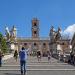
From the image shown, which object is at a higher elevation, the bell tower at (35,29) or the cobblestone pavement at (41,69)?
the bell tower at (35,29)

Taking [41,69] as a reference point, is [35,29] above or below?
above

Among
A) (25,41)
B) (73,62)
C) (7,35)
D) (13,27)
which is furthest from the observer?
(25,41)

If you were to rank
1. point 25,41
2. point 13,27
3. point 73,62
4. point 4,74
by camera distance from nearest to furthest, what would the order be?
1. point 4,74
2. point 73,62
3. point 13,27
4. point 25,41

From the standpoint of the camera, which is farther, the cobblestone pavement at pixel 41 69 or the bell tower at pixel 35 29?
the bell tower at pixel 35 29

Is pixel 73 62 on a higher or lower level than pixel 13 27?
lower

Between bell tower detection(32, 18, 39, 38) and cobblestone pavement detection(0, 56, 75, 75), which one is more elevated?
bell tower detection(32, 18, 39, 38)

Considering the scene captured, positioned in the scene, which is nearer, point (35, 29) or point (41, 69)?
point (41, 69)

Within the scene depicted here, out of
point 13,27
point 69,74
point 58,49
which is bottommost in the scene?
point 69,74

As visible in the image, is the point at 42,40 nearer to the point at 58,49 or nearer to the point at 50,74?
the point at 58,49

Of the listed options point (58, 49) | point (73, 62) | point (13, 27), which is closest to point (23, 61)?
point (73, 62)

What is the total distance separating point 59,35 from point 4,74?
232ft

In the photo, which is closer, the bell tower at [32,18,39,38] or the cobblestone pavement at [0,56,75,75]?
the cobblestone pavement at [0,56,75,75]

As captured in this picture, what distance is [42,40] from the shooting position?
15812cm

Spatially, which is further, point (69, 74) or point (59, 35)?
point (59, 35)
